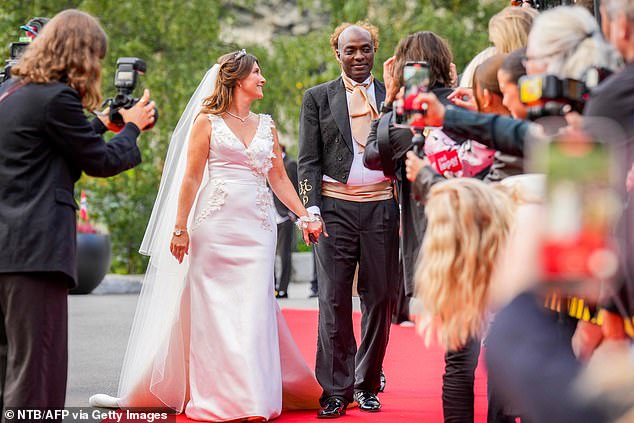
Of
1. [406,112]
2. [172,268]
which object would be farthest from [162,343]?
[406,112]

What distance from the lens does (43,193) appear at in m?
4.27

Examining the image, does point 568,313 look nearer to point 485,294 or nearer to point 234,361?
point 485,294

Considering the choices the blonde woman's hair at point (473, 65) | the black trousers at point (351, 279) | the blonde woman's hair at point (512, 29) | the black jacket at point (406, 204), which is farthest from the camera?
the black trousers at point (351, 279)

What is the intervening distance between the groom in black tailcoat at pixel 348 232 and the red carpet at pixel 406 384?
152 millimetres

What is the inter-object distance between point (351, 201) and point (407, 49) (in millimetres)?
1262

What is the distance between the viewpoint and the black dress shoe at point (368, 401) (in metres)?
6.26

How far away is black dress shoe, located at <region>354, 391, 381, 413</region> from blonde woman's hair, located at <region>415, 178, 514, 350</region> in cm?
288

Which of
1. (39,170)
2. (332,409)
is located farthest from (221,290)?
(39,170)

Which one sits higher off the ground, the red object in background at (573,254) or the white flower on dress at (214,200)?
the red object in background at (573,254)

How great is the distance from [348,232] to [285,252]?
8.77 meters

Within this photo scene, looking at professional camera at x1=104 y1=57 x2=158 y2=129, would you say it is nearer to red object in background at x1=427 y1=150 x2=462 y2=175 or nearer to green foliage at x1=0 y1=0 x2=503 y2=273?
red object in background at x1=427 y1=150 x2=462 y2=175

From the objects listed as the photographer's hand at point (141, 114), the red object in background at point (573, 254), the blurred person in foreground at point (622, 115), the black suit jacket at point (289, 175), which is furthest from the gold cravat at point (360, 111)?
the black suit jacket at point (289, 175)

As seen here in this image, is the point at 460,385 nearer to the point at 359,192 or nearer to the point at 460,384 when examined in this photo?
the point at 460,384

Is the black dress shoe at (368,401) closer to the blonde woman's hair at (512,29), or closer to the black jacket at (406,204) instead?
the black jacket at (406,204)
